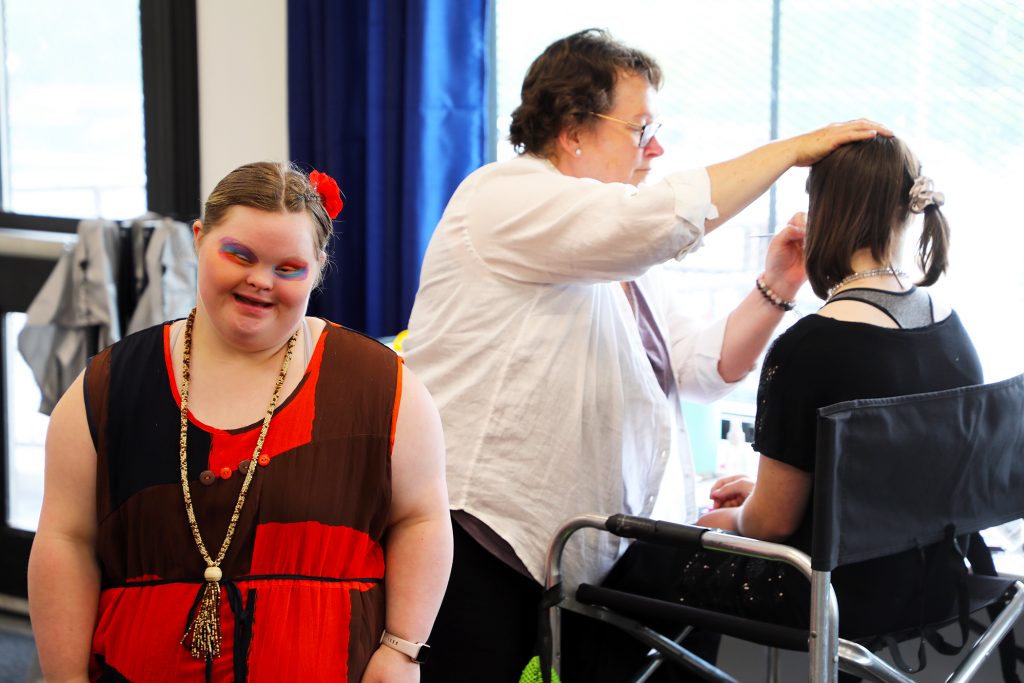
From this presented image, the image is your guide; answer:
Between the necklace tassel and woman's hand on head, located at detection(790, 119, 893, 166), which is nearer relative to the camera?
the necklace tassel

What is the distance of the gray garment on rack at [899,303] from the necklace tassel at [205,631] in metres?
0.90

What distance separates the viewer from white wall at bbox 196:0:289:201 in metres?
2.95

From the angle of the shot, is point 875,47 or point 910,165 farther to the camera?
point 875,47

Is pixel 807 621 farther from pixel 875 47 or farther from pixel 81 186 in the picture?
pixel 81 186

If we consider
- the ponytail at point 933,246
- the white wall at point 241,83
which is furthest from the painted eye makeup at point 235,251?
the white wall at point 241,83

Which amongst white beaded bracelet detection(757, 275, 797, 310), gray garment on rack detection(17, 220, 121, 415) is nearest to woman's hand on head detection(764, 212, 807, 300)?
white beaded bracelet detection(757, 275, 797, 310)

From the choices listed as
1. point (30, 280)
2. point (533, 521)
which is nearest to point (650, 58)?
point (533, 521)

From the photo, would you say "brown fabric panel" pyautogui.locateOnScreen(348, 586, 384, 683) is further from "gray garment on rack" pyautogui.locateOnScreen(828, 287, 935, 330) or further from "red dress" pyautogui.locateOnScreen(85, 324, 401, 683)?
"gray garment on rack" pyautogui.locateOnScreen(828, 287, 935, 330)

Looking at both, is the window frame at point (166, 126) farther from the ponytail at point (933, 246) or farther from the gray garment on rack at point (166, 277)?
the ponytail at point (933, 246)

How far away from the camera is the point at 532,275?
1667 millimetres

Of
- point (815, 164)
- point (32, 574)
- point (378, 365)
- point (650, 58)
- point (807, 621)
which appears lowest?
point (807, 621)

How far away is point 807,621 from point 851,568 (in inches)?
3.7

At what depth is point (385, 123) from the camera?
264 cm

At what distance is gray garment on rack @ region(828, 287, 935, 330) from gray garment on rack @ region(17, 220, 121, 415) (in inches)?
72.8
